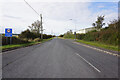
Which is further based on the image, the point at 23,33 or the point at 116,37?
the point at 23,33

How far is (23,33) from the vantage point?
32.0m

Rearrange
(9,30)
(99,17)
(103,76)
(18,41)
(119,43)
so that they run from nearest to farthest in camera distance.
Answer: (103,76), (9,30), (119,43), (18,41), (99,17)

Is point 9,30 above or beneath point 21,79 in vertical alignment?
above

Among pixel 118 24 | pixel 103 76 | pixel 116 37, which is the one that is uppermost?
pixel 118 24

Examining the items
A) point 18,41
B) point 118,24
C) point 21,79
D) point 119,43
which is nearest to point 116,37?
point 119,43

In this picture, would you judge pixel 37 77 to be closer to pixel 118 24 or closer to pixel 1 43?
pixel 1 43

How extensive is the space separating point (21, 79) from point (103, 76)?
3.53 metres

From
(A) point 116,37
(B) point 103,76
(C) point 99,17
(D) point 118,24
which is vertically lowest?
(B) point 103,76

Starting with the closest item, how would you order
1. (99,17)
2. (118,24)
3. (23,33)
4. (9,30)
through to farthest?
(9,30) → (118,24) → (23,33) → (99,17)

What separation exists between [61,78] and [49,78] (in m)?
0.50

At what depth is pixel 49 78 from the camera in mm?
4133

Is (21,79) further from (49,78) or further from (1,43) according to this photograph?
(1,43)

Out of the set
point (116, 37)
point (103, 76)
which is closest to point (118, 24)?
point (116, 37)

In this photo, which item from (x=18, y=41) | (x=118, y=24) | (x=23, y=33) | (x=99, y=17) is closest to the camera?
(x=118, y=24)
